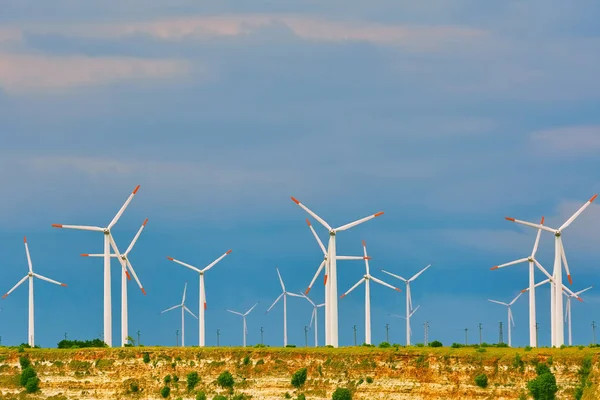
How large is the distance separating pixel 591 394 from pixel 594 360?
5826mm

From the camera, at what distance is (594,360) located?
19950 cm

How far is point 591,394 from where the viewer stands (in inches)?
7692
